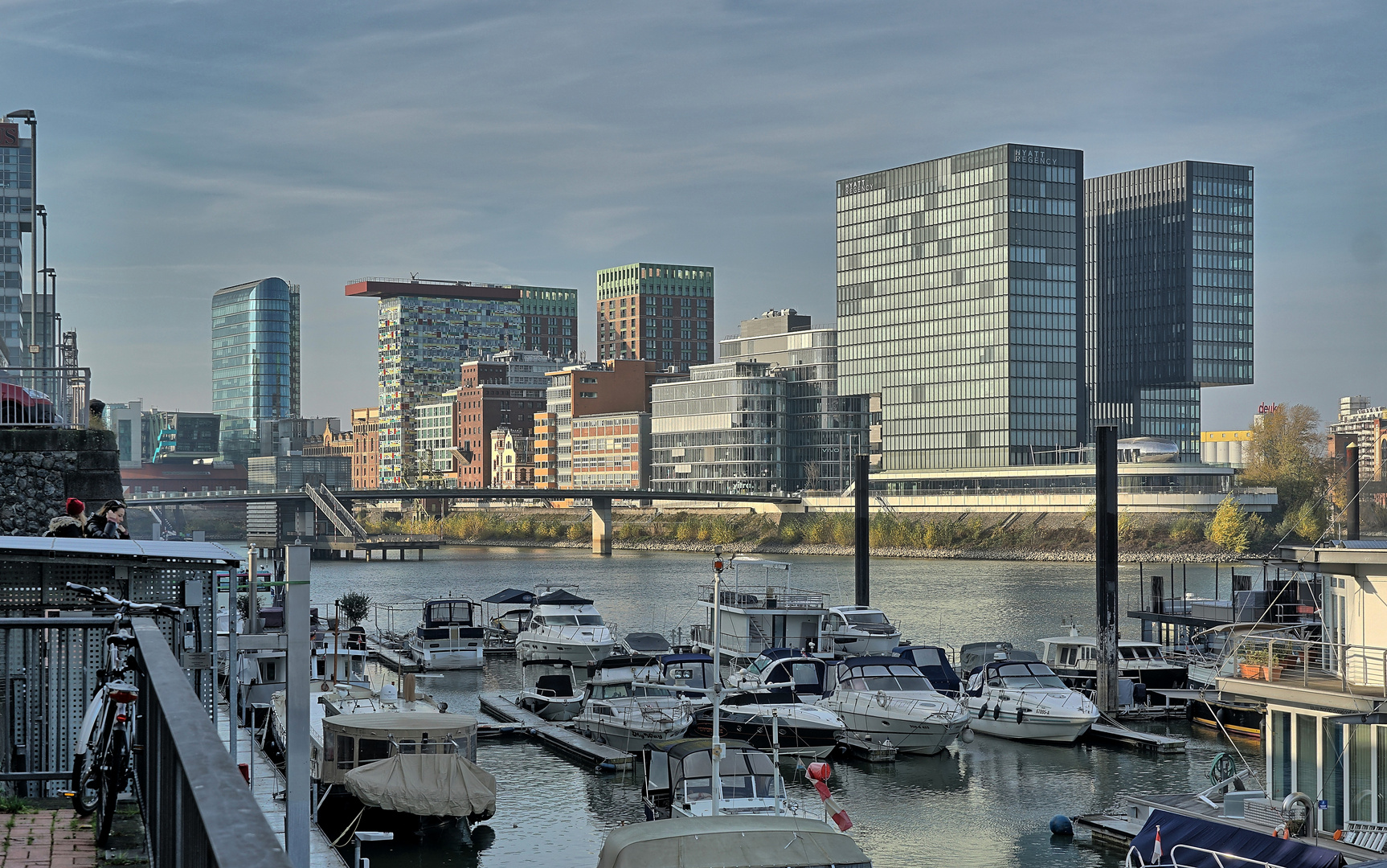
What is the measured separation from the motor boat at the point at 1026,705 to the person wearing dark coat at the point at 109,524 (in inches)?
1092

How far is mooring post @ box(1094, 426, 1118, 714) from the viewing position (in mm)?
41031

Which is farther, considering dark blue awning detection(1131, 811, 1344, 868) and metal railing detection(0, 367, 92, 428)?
metal railing detection(0, 367, 92, 428)

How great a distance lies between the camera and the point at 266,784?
2283cm

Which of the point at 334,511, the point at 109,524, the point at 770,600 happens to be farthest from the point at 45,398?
the point at 334,511

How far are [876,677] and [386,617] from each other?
155 ft

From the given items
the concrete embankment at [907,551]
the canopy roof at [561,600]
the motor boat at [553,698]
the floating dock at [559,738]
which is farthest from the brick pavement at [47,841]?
the concrete embankment at [907,551]

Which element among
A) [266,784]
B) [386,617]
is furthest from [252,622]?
[386,617]

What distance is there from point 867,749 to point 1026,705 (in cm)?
521

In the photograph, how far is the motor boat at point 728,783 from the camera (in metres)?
25.2

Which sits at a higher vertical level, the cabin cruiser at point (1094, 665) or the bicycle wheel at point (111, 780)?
the bicycle wheel at point (111, 780)

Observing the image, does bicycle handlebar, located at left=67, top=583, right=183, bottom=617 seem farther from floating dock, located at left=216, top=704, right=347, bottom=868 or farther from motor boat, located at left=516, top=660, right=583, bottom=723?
motor boat, located at left=516, top=660, right=583, bottom=723

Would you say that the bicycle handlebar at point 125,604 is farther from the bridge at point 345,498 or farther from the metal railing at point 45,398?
the bridge at point 345,498

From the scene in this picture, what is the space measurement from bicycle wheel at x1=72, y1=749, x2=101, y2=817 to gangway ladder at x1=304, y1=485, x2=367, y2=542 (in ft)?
482

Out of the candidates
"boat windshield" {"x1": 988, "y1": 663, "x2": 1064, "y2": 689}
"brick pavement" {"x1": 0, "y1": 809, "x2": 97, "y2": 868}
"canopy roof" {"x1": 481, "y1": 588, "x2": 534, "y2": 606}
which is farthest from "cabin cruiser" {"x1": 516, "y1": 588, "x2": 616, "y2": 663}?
"brick pavement" {"x1": 0, "y1": 809, "x2": 97, "y2": 868}
